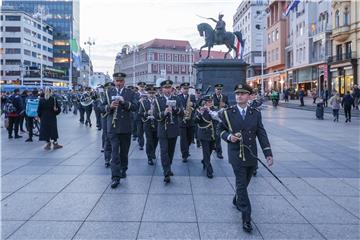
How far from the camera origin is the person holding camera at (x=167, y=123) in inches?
297

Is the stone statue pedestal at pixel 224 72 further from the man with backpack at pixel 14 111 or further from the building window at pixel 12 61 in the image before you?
the building window at pixel 12 61

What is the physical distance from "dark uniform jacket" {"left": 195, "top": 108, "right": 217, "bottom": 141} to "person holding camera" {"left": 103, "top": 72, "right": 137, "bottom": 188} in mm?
1579

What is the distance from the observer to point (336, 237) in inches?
187

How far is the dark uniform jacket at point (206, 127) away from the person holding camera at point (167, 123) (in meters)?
0.66

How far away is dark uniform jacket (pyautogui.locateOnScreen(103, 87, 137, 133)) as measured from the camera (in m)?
7.43

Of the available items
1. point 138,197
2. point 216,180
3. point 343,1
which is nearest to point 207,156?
point 216,180

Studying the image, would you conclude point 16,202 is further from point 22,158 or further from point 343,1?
point 343,1

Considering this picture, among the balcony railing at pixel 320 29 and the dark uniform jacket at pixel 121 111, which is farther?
the balcony railing at pixel 320 29

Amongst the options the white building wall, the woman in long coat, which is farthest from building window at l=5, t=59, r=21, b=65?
the woman in long coat

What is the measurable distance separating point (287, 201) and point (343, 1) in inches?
1874

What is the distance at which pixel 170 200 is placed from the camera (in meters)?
6.27

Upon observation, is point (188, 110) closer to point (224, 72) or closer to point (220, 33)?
point (224, 72)

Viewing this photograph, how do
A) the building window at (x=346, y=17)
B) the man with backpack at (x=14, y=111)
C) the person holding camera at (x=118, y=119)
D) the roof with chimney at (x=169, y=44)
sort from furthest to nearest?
the roof with chimney at (x=169, y=44) < the building window at (x=346, y=17) < the man with backpack at (x=14, y=111) < the person holding camera at (x=118, y=119)

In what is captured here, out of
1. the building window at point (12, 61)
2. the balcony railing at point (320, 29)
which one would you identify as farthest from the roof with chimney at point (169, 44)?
the balcony railing at point (320, 29)
